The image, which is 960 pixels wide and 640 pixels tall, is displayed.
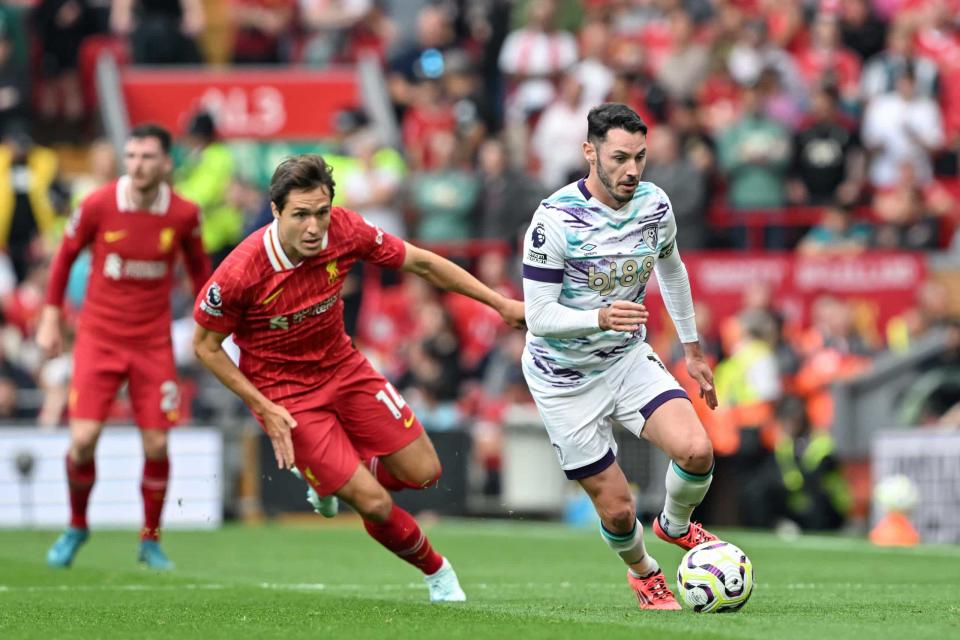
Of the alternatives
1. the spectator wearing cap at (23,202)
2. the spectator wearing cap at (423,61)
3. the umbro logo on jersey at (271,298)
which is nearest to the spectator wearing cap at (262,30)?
the spectator wearing cap at (423,61)

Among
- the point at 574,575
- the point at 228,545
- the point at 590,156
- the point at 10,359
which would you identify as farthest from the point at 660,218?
the point at 10,359

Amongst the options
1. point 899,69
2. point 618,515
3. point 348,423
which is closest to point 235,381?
point 348,423

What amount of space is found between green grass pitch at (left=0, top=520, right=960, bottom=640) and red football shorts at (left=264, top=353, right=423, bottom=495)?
28.8 inches

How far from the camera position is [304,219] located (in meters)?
9.01

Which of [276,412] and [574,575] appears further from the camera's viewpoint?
[574,575]

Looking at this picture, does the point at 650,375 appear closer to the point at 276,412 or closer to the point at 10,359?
the point at 276,412

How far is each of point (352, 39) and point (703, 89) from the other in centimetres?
514

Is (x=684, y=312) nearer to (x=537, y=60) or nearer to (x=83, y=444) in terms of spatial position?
(x=83, y=444)

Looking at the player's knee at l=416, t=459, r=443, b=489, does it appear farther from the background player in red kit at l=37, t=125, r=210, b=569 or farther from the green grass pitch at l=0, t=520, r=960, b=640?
the background player in red kit at l=37, t=125, r=210, b=569

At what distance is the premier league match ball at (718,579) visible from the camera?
8.70 meters

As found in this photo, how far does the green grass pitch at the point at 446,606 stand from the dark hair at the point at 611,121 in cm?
229

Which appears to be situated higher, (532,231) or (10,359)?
(532,231)

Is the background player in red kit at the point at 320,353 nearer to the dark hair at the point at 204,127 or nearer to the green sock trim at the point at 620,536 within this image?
the green sock trim at the point at 620,536

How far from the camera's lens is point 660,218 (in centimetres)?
903
